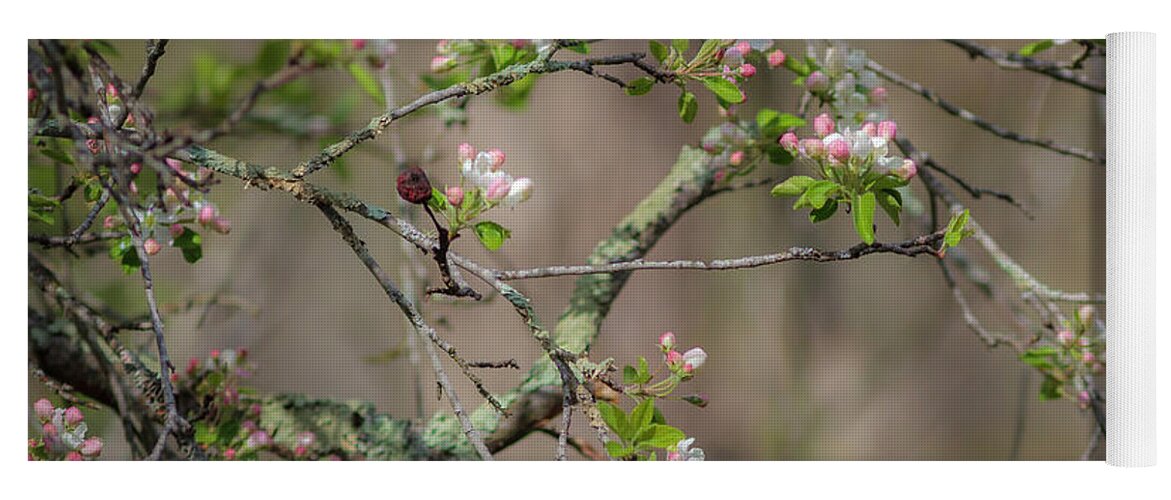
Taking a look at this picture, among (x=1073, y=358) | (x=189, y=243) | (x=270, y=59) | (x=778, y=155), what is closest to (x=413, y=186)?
(x=270, y=59)

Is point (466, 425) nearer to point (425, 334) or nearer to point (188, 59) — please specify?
point (425, 334)

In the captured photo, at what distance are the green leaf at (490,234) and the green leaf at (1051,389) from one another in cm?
87

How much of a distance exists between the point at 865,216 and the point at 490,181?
38 cm

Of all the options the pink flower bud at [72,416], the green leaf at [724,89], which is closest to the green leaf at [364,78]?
the green leaf at [724,89]

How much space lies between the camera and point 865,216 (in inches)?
40.5

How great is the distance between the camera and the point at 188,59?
4.52 ft

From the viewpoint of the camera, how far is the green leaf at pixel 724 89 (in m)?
1.12

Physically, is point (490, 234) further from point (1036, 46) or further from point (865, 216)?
point (1036, 46)

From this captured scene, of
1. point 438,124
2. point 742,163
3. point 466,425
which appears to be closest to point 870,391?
point 742,163

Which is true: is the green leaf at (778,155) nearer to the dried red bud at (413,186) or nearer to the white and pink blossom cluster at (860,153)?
the white and pink blossom cluster at (860,153)

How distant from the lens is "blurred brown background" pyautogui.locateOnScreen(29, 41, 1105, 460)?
154 cm

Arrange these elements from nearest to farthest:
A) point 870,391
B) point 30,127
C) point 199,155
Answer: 1. point 199,155
2. point 30,127
3. point 870,391

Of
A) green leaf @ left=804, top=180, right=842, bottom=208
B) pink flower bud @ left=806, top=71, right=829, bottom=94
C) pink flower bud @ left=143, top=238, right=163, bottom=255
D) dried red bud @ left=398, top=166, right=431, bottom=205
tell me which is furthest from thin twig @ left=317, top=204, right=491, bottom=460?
pink flower bud @ left=806, top=71, right=829, bottom=94
